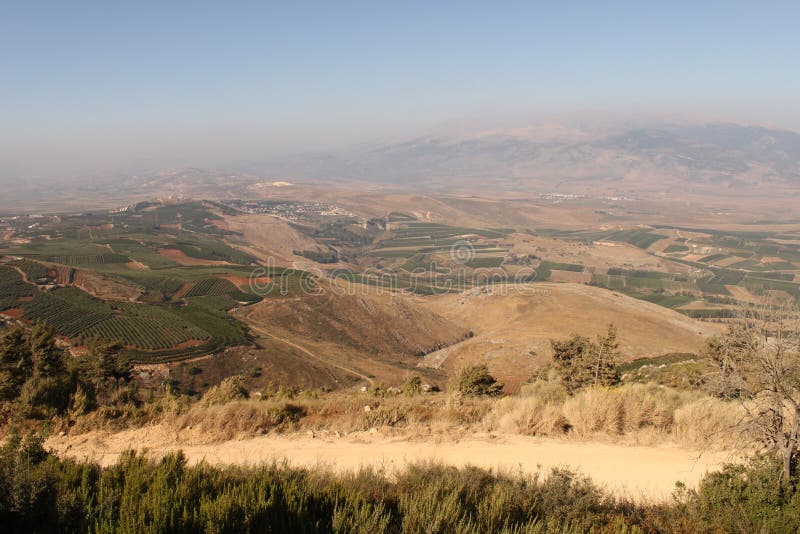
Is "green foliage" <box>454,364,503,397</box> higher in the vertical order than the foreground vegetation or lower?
lower

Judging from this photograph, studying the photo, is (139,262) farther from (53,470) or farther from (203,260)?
(53,470)

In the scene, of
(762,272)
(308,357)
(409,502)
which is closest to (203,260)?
(308,357)

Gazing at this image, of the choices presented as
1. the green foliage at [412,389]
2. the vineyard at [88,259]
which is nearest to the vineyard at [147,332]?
the green foliage at [412,389]

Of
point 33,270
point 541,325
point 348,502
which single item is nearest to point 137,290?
point 33,270

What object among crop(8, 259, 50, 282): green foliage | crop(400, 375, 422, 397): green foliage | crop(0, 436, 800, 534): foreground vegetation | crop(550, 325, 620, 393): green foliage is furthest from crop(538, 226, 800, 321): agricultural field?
crop(8, 259, 50, 282): green foliage

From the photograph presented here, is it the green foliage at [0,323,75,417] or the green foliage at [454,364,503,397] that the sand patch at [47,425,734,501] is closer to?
the green foliage at [0,323,75,417]

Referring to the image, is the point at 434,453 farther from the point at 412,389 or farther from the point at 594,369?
the point at 594,369
